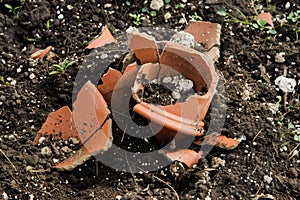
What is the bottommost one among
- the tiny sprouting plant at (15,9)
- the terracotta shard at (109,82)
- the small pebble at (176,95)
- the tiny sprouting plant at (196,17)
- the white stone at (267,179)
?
the white stone at (267,179)

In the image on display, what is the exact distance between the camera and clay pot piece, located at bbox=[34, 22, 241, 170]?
2.33 metres

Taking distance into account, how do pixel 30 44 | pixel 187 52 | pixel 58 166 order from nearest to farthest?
pixel 58 166 → pixel 187 52 → pixel 30 44

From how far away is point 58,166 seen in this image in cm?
232

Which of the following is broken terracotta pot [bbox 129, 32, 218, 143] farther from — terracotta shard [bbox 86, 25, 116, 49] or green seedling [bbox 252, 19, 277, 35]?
green seedling [bbox 252, 19, 277, 35]

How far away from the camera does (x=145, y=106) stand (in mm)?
2357

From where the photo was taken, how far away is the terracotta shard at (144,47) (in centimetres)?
242

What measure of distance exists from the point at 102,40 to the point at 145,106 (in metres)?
0.42

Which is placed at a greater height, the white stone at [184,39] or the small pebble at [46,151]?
the white stone at [184,39]

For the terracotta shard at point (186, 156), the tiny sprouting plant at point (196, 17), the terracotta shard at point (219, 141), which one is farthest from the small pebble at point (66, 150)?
the tiny sprouting plant at point (196, 17)

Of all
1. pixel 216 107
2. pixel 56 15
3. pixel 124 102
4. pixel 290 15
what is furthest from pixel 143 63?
pixel 290 15

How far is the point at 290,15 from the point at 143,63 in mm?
784

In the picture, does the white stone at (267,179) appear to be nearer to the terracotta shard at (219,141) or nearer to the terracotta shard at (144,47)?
the terracotta shard at (219,141)

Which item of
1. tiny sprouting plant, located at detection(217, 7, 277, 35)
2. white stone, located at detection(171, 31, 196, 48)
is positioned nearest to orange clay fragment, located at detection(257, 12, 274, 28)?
tiny sprouting plant, located at detection(217, 7, 277, 35)

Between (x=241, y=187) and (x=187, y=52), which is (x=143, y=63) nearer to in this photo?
(x=187, y=52)
